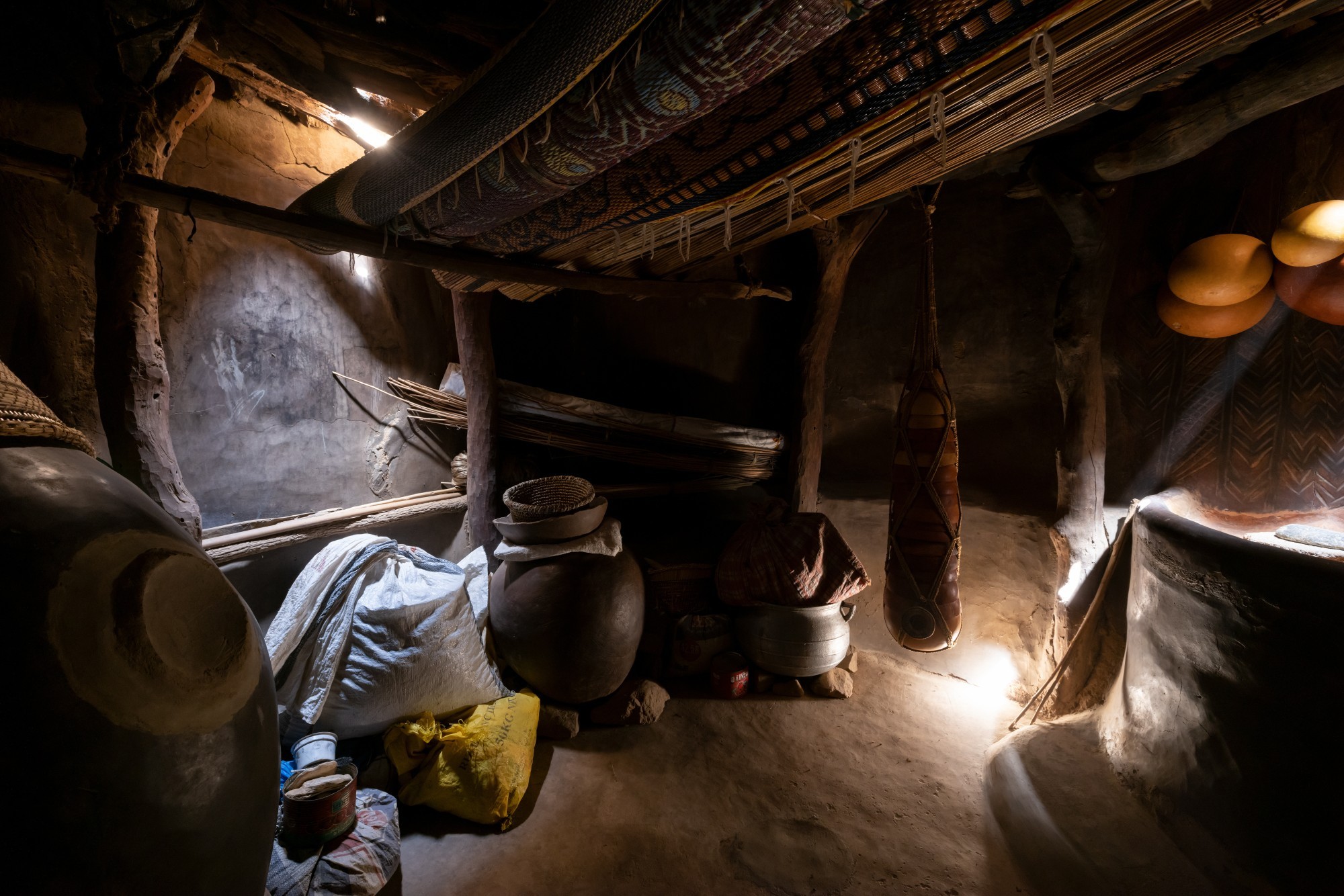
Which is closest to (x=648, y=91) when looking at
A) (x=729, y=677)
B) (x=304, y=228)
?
(x=304, y=228)

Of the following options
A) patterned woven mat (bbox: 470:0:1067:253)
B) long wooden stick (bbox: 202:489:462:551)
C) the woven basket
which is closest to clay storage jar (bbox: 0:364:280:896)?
patterned woven mat (bbox: 470:0:1067:253)

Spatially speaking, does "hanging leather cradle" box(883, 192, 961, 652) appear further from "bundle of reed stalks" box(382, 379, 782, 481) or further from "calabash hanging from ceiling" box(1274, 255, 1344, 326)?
"bundle of reed stalks" box(382, 379, 782, 481)

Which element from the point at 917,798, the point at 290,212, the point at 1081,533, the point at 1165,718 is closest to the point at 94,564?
the point at 290,212

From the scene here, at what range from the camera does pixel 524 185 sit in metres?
1.38

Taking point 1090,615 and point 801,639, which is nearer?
point 1090,615

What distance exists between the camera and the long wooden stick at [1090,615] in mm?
2531

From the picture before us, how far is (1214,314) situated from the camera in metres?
2.41

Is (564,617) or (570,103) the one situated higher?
(570,103)

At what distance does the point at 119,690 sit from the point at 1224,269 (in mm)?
3694

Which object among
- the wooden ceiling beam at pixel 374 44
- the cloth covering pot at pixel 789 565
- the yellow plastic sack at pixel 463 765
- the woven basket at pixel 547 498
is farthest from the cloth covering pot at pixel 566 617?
the wooden ceiling beam at pixel 374 44

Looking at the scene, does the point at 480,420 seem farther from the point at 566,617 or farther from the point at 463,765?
the point at 463,765

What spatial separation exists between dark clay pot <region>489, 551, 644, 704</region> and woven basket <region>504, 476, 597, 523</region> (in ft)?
0.87

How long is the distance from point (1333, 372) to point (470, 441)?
450 cm

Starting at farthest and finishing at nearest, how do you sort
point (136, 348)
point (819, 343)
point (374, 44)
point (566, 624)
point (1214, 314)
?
point (819, 343), point (566, 624), point (1214, 314), point (136, 348), point (374, 44)
